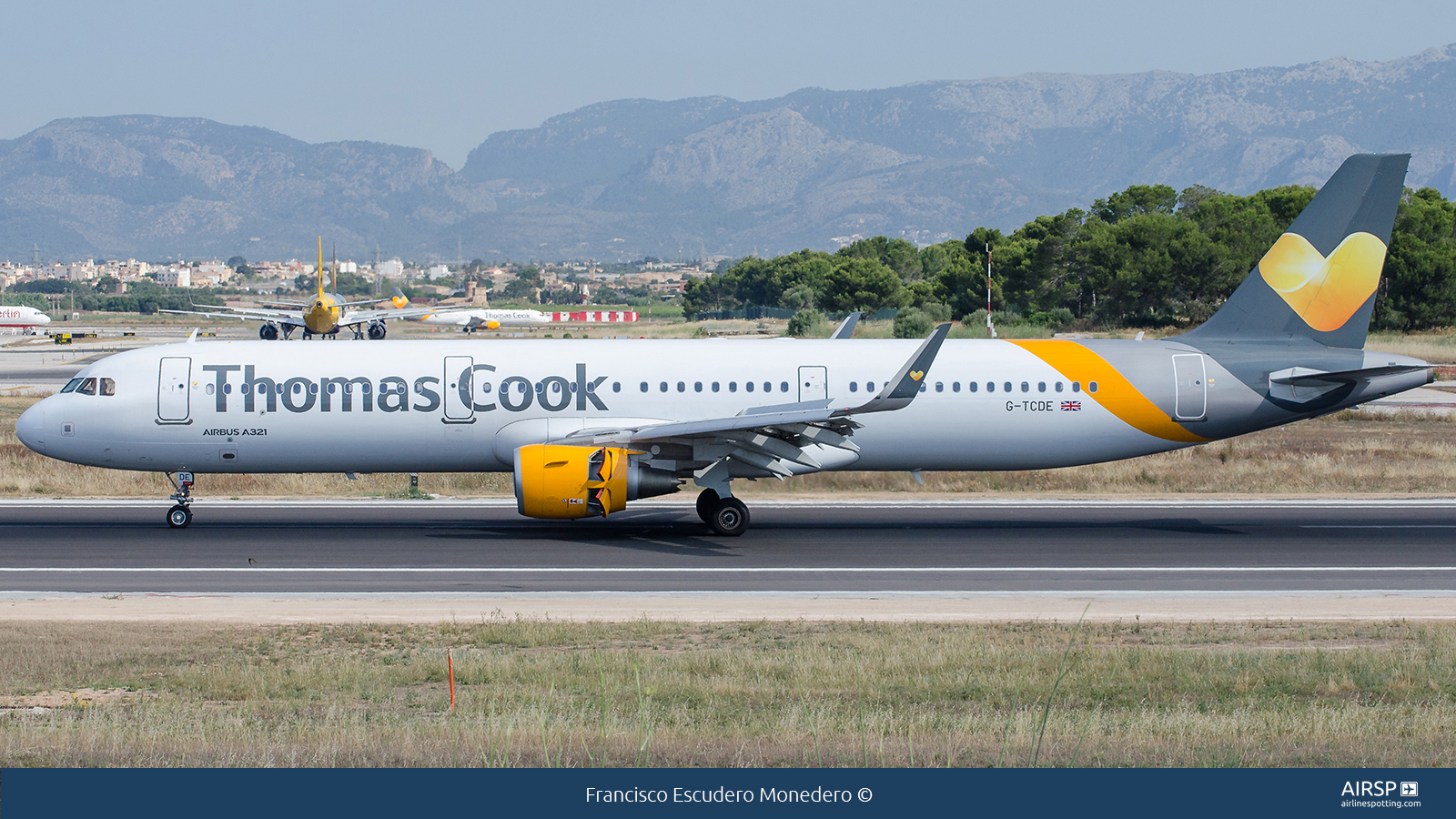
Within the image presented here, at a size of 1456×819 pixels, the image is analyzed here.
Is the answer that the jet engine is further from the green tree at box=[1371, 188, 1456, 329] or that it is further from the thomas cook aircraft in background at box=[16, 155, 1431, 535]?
the green tree at box=[1371, 188, 1456, 329]

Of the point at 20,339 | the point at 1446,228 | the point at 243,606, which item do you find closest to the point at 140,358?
the point at 243,606

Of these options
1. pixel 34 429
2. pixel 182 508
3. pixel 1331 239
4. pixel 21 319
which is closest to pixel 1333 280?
pixel 1331 239

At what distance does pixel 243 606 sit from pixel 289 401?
7619 millimetres

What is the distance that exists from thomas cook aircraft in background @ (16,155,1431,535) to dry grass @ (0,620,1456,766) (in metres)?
8.71

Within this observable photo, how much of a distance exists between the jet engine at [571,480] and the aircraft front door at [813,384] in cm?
420

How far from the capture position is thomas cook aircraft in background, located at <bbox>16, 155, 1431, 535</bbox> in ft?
84.2

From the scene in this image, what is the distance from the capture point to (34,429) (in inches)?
1009

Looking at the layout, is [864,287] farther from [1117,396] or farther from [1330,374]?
[1330,374]

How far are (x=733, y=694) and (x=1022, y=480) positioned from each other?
22654 mm

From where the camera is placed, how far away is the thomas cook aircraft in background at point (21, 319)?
15000cm

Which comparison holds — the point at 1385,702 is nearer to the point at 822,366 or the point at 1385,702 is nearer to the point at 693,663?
the point at 693,663

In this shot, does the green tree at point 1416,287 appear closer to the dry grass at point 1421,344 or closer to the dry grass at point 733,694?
the dry grass at point 1421,344

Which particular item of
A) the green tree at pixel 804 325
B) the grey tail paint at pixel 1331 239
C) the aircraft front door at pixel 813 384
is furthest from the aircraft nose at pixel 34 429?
the green tree at pixel 804 325
